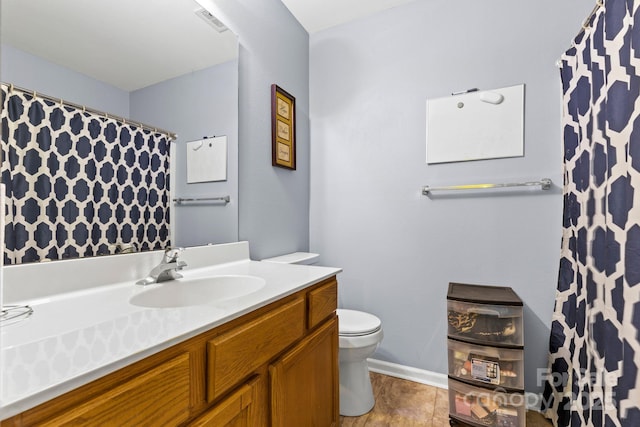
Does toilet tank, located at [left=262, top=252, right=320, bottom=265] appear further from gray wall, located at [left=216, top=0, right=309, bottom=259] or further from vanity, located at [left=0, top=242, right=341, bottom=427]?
vanity, located at [left=0, top=242, right=341, bottom=427]

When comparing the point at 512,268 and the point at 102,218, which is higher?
the point at 102,218

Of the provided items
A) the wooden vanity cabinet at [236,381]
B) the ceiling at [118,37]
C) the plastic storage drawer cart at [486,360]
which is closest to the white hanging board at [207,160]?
the ceiling at [118,37]

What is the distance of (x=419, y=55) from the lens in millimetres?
1891

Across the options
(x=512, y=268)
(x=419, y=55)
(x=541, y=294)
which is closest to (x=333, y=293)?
(x=512, y=268)

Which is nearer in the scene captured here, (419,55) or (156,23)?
(156,23)

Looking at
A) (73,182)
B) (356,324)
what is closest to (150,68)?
(73,182)

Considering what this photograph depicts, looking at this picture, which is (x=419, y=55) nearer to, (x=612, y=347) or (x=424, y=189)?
(x=424, y=189)

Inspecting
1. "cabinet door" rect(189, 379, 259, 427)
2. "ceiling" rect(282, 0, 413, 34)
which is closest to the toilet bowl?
"cabinet door" rect(189, 379, 259, 427)

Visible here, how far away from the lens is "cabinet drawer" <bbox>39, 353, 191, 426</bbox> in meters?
0.47

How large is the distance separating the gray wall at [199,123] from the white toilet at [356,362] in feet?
2.59

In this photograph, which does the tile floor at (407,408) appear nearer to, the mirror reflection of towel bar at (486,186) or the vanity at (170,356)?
the vanity at (170,356)

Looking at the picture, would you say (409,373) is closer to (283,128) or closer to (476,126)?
(476,126)

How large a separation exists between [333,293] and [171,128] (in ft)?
3.25

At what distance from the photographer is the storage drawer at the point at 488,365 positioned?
1.41 m
